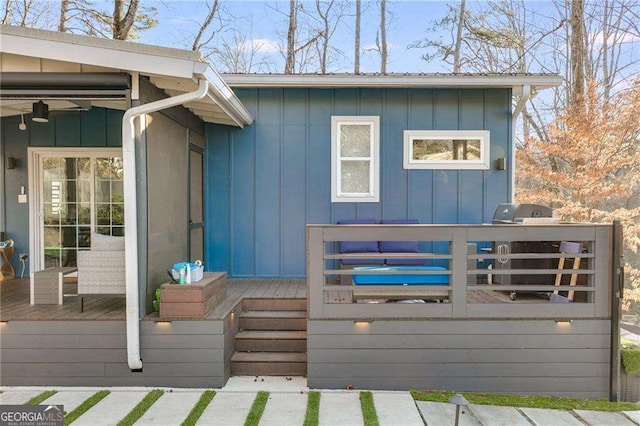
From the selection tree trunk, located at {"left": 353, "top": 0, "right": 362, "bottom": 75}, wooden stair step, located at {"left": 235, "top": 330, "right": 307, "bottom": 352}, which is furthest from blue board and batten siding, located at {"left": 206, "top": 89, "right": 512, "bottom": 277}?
tree trunk, located at {"left": 353, "top": 0, "right": 362, "bottom": 75}

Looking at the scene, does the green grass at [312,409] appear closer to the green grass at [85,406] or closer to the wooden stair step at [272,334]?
the wooden stair step at [272,334]

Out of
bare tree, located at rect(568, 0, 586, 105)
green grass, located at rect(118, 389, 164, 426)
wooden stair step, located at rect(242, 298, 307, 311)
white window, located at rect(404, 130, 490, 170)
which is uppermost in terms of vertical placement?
bare tree, located at rect(568, 0, 586, 105)

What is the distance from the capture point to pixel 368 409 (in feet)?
10.3

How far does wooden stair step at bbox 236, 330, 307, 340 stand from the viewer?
3.96m

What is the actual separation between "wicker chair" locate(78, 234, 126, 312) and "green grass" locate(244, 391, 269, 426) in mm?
1654

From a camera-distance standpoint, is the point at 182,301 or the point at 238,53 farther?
the point at 238,53

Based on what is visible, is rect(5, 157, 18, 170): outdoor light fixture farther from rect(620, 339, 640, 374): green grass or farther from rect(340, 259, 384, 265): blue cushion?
rect(620, 339, 640, 374): green grass

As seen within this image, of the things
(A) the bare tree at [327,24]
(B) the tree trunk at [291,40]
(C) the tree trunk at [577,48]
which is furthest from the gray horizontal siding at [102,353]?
(C) the tree trunk at [577,48]

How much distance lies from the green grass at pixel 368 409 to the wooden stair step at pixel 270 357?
71 centimetres

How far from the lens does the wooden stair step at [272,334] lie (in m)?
3.96

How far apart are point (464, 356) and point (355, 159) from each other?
121 inches

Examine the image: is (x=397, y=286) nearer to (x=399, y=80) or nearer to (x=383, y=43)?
(x=399, y=80)

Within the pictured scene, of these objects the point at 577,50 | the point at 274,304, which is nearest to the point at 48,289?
the point at 274,304

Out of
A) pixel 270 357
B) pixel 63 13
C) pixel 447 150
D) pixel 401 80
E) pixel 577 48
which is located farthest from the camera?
pixel 577 48
